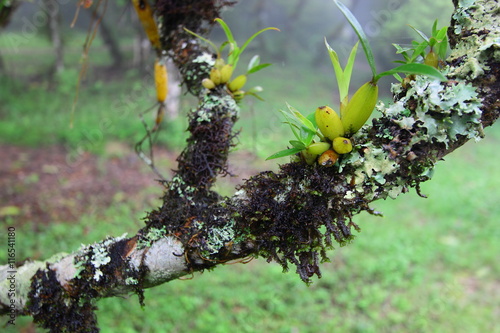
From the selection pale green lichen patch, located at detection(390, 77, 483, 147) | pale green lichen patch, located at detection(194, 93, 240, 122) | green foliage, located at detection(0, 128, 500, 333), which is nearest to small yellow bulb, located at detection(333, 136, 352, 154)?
pale green lichen patch, located at detection(390, 77, 483, 147)

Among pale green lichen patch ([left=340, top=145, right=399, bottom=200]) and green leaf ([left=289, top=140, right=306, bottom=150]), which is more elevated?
green leaf ([left=289, top=140, right=306, bottom=150])

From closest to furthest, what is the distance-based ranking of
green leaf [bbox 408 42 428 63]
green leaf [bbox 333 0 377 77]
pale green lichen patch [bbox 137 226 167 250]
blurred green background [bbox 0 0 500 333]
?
green leaf [bbox 333 0 377 77]
green leaf [bbox 408 42 428 63]
pale green lichen patch [bbox 137 226 167 250]
blurred green background [bbox 0 0 500 333]

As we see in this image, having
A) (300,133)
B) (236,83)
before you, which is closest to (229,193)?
(236,83)

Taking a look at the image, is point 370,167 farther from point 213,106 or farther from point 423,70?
point 213,106

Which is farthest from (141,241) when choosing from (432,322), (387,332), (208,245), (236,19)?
(236,19)

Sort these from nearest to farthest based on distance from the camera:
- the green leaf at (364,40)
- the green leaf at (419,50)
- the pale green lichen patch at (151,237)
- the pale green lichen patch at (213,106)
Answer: the green leaf at (364,40)
the green leaf at (419,50)
the pale green lichen patch at (151,237)
the pale green lichen patch at (213,106)

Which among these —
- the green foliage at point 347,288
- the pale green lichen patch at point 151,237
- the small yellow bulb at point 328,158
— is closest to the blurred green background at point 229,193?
the green foliage at point 347,288

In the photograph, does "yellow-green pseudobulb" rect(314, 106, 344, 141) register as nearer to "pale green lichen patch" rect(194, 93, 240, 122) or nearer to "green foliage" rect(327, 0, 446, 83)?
"green foliage" rect(327, 0, 446, 83)

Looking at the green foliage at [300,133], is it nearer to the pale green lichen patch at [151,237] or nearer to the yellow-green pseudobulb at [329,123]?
the yellow-green pseudobulb at [329,123]

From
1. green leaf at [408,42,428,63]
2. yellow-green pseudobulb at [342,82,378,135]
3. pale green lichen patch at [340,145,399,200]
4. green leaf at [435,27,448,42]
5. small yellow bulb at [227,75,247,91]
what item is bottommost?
pale green lichen patch at [340,145,399,200]
